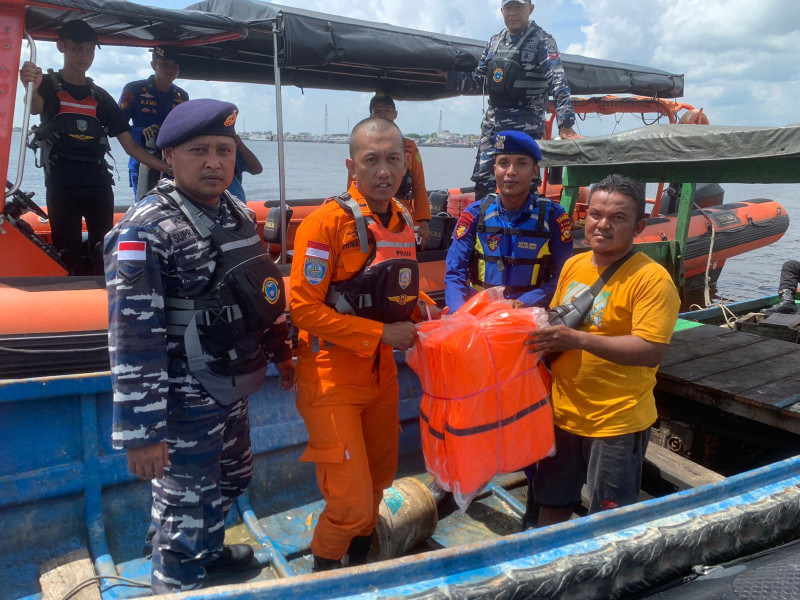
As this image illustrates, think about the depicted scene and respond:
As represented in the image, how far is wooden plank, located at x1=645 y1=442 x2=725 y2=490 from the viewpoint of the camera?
2.86 m

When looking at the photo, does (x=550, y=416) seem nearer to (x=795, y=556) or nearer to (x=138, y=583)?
(x=795, y=556)

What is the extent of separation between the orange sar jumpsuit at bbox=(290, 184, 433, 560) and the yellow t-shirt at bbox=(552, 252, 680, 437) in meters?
0.75

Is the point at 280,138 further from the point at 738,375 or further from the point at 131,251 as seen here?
the point at 738,375

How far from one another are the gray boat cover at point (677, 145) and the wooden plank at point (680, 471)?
150 cm

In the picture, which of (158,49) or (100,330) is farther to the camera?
(158,49)

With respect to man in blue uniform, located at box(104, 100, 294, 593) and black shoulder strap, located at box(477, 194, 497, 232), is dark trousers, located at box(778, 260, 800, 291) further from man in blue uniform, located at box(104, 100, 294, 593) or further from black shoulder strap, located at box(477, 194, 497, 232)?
man in blue uniform, located at box(104, 100, 294, 593)

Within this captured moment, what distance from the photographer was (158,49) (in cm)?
501

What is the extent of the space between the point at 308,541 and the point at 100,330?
1676 millimetres

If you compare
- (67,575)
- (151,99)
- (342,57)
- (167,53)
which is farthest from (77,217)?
(67,575)

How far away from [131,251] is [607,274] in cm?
160

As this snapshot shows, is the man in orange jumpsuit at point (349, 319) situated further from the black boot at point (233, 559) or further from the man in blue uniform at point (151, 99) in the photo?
the man in blue uniform at point (151, 99)

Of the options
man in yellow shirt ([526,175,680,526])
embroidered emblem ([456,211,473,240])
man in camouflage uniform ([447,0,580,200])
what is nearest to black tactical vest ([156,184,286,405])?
man in yellow shirt ([526,175,680,526])

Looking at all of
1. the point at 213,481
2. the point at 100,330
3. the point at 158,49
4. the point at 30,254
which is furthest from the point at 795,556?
the point at 158,49

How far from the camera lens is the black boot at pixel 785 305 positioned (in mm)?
5297
